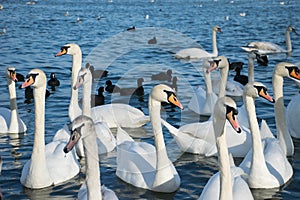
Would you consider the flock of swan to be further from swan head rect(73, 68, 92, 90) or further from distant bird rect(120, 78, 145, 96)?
distant bird rect(120, 78, 145, 96)

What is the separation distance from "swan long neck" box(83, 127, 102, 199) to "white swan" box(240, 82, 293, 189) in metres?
2.73

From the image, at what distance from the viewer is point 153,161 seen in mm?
8195

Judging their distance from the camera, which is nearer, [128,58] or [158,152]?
[158,152]

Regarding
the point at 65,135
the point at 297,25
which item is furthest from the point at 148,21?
the point at 65,135

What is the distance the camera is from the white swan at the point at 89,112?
9.49 meters

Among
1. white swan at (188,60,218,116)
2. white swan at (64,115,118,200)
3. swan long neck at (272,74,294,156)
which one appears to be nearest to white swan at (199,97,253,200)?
white swan at (64,115,118,200)

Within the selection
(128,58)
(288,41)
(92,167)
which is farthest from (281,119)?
(288,41)

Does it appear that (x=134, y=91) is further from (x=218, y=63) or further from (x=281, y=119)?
(x=281, y=119)

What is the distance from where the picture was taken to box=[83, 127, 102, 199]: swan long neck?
5867 mm

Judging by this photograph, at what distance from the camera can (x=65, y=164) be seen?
329 inches

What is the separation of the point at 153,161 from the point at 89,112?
1845 mm

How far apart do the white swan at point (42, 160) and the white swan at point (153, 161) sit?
76 cm

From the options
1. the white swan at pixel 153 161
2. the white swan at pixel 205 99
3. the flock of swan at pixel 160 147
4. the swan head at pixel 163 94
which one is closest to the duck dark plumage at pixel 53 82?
the white swan at pixel 205 99

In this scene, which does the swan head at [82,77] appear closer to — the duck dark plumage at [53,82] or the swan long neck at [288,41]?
the duck dark plumage at [53,82]
